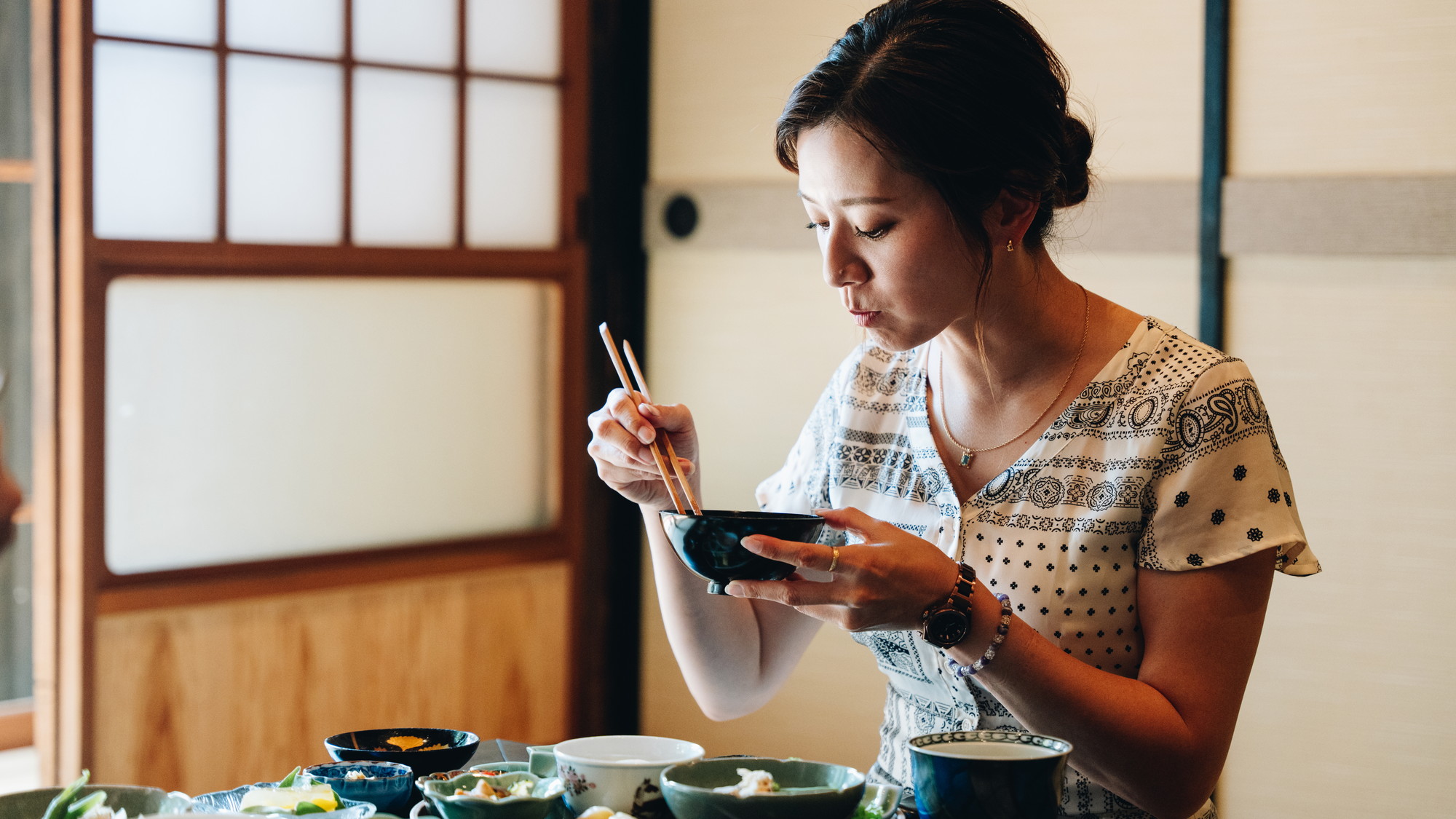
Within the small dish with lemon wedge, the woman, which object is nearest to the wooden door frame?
the woman

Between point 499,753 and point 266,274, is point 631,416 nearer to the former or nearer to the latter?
point 499,753

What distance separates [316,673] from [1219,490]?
7.36ft

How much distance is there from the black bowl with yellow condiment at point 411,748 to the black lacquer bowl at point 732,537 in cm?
31

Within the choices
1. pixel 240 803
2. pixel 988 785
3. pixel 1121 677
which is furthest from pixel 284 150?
pixel 988 785

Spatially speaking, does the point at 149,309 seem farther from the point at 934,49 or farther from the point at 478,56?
the point at 934,49

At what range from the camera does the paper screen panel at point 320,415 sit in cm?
284

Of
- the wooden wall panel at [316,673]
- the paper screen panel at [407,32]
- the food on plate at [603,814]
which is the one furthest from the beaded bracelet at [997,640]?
the paper screen panel at [407,32]

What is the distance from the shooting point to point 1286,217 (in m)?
2.48

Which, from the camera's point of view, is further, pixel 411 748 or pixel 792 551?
pixel 411 748

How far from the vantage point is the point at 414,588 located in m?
3.20

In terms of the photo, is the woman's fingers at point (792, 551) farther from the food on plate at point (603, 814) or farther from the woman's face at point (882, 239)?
the woman's face at point (882, 239)

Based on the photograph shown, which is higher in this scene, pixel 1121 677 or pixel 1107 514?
pixel 1107 514

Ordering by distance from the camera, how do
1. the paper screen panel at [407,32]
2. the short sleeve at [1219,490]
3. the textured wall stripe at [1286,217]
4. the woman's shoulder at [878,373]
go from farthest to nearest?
the paper screen panel at [407,32]
the textured wall stripe at [1286,217]
the woman's shoulder at [878,373]
the short sleeve at [1219,490]

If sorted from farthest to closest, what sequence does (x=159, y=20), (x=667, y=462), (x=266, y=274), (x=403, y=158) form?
(x=403, y=158), (x=266, y=274), (x=159, y=20), (x=667, y=462)
